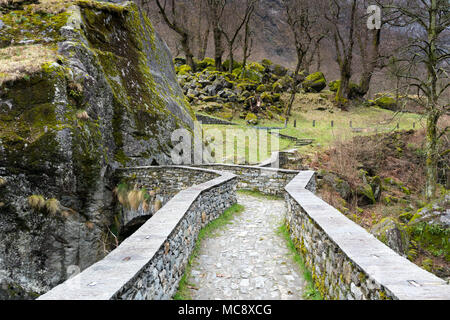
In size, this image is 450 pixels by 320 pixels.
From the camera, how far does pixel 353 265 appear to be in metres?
2.60

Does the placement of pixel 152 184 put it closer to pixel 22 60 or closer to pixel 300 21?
pixel 22 60

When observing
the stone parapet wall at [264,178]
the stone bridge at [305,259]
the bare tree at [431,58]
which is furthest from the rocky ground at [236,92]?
the stone bridge at [305,259]

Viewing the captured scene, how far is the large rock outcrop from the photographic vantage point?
25.1 ft

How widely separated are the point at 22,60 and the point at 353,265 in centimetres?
1120

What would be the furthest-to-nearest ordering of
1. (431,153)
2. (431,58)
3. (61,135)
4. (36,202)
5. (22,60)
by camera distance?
(431,153), (431,58), (22,60), (61,135), (36,202)

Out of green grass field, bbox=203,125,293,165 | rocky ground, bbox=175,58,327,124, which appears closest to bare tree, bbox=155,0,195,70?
rocky ground, bbox=175,58,327,124

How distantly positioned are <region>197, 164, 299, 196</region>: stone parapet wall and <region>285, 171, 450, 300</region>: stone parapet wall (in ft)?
18.7

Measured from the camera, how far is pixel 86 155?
888 cm

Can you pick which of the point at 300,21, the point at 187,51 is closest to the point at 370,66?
the point at 300,21

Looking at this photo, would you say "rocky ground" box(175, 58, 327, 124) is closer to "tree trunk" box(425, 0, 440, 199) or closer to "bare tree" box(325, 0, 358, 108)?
"bare tree" box(325, 0, 358, 108)

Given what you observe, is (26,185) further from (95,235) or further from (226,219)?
(226,219)

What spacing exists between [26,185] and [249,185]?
7.84 m

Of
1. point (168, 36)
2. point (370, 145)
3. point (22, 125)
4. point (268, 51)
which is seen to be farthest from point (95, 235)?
point (268, 51)

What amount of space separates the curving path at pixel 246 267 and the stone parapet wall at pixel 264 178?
11.2 feet
